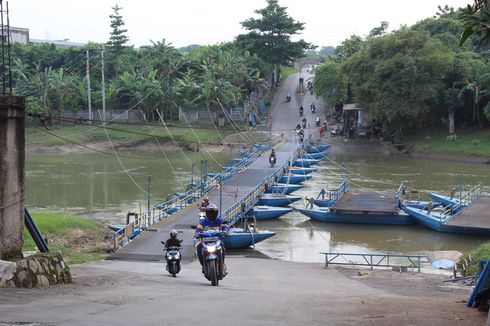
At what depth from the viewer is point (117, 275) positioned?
1353 centimetres

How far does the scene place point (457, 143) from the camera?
52.5 m

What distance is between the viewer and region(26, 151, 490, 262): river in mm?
24281

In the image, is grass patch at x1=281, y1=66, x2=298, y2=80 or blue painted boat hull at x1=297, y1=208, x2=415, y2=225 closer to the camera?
blue painted boat hull at x1=297, y1=208, x2=415, y2=225

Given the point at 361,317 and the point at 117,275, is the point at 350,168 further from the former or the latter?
the point at 361,317

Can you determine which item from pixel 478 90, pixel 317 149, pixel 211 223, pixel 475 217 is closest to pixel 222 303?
pixel 211 223

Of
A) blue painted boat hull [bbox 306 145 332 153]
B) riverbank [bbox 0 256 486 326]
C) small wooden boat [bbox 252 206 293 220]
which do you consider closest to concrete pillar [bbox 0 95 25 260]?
riverbank [bbox 0 256 486 326]

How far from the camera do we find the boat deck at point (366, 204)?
2741 cm

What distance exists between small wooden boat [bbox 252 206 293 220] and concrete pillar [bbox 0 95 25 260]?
17242 millimetres

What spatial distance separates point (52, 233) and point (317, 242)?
31.3 feet

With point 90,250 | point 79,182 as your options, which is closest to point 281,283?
point 90,250

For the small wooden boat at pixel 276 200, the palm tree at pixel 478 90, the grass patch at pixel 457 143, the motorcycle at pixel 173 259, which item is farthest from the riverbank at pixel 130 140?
the motorcycle at pixel 173 259

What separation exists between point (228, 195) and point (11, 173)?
19.2 m

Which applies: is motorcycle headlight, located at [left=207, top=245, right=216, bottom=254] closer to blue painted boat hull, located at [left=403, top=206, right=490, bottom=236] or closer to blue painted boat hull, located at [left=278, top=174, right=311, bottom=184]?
blue painted boat hull, located at [left=403, top=206, right=490, bottom=236]

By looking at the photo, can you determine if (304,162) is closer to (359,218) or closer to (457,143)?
(457,143)
